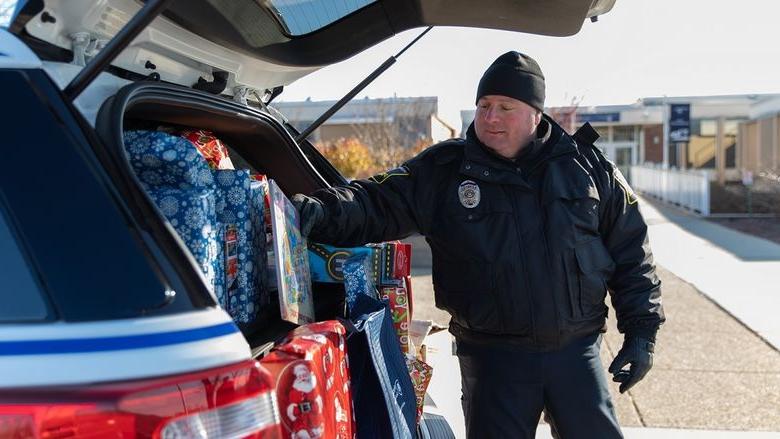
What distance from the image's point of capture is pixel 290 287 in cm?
208

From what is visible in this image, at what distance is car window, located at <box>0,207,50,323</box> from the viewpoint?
123cm

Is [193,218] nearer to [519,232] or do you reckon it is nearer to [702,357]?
[519,232]

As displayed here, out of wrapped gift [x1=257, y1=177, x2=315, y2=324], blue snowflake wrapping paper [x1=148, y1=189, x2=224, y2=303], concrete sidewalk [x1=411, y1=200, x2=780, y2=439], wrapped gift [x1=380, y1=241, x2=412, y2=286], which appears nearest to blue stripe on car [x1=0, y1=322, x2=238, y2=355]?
blue snowflake wrapping paper [x1=148, y1=189, x2=224, y2=303]

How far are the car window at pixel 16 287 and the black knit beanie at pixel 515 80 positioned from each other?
6.12 feet

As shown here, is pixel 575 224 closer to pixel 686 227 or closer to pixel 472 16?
pixel 472 16

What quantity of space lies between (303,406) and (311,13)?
168cm

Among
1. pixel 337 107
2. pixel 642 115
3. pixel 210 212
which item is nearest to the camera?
pixel 210 212

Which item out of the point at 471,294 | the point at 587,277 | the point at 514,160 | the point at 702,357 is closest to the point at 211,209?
the point at 471,294

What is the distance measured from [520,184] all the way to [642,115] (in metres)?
35.3

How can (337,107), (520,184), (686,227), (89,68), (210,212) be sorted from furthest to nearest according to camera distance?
(686,227) → (337,107) → (520,184) → (210,212) → (89,68)

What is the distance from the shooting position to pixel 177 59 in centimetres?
234

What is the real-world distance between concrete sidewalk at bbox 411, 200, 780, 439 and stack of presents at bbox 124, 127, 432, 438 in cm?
158

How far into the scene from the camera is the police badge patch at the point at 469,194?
2709 mm

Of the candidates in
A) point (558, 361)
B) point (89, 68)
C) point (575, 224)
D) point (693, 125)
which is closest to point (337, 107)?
point (575, 224)
